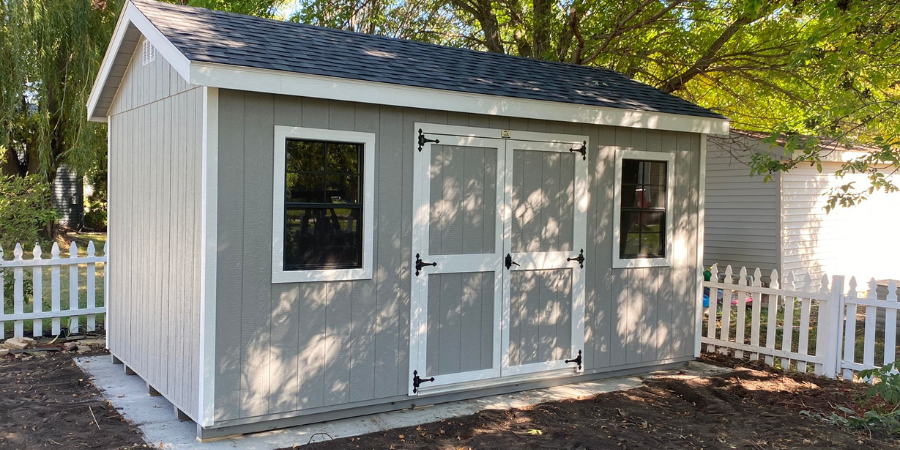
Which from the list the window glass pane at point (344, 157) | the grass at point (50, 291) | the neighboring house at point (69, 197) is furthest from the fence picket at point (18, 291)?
the neighboring house at point (69, 197)

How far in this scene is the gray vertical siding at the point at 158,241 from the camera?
504cm

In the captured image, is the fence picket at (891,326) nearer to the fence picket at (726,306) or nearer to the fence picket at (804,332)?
the fence picket at (804,332)

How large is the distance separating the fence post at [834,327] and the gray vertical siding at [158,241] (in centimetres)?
593

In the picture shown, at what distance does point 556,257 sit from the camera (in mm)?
6508

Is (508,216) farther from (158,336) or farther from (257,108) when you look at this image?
(158,336)

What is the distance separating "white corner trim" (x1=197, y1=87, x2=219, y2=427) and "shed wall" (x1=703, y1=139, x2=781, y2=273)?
984cm

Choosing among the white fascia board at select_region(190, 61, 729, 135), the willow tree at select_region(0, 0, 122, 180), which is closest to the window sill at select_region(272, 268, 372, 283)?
the white fascia board at select_region(190, 61, 729, 135)

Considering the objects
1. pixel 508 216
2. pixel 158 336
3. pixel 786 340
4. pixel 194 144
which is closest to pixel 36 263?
pixel 158 336

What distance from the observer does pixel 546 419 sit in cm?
567

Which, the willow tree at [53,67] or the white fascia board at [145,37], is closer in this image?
the white fascia board at [145,37]

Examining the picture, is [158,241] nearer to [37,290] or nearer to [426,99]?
[426,99]

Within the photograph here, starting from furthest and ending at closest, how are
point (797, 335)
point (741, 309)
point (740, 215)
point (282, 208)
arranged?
point (740, 215) < point (797, 335) < point (741, 309) < point (282, 208)

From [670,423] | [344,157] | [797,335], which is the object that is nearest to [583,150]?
[344,157]

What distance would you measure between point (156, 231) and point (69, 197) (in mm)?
18138
